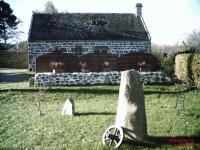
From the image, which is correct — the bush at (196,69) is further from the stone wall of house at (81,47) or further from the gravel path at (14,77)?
the stone wall of house at (81,47)

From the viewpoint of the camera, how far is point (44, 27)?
30000 millimetres

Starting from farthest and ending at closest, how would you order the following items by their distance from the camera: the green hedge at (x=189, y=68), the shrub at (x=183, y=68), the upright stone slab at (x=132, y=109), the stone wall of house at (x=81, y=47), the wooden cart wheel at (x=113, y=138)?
the stone wall of house at (x=81, y=47) < the shrub at (x=183, y=68) < the green hedge at (x=189, y=68) < the upright stone slab at (x=132, y=109) < the wooden cart wheel at (x=113, y=138)

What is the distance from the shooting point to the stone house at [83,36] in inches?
1145

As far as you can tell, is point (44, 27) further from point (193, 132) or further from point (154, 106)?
point (193, 132)

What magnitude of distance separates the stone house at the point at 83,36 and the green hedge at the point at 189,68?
9167mm

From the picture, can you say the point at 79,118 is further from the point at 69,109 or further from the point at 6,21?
the point at 6,21

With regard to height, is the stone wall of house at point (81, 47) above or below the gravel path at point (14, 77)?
above

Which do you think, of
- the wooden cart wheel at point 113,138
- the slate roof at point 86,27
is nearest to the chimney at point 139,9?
the slate roof at point 86,27

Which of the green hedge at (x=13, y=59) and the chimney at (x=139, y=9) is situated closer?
the chimney at (x=139, y=9)

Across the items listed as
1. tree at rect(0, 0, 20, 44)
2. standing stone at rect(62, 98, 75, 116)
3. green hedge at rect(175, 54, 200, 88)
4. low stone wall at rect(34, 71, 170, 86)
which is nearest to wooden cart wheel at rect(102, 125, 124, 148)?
standing stone at rect(62, 98, 75, 116)

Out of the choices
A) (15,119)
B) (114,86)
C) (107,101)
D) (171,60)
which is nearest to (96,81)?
(114,86)

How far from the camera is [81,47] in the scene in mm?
29484

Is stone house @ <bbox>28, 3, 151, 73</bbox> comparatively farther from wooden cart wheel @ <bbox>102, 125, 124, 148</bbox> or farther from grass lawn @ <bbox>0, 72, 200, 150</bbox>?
wooden cart wheel @ <bbox>102, 125, 124, 148</bbox>

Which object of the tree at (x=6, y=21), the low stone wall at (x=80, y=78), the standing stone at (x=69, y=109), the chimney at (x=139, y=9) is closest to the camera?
the standing stone at (x=69, y=109)
